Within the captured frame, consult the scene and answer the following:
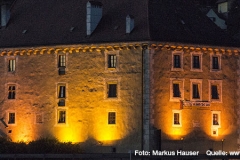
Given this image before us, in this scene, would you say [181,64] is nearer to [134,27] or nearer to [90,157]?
[134,27]

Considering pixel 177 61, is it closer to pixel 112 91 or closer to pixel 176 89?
pixel 176 89

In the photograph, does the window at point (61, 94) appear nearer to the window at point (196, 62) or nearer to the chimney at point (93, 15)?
the chimney at point (93, 15)

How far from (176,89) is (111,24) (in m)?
7.51

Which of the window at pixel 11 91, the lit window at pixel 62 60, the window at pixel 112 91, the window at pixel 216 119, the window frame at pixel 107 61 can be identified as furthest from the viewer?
the window at pixel 11 91

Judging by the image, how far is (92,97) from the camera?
90312 mm

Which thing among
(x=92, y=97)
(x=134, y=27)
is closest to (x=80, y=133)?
(x=92, y=97)

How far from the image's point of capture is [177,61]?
89875 mm

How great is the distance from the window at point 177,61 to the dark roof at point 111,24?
123 cm

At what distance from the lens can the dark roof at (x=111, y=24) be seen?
89275 mm

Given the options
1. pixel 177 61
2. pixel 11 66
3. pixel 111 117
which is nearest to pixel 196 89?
pixel 177 61

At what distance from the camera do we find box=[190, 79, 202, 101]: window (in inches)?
3556

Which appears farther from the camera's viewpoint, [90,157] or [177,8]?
[177,8]

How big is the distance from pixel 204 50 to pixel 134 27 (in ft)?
21.3

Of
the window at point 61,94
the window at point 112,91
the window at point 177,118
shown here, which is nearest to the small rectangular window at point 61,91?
the window at point 61,94
